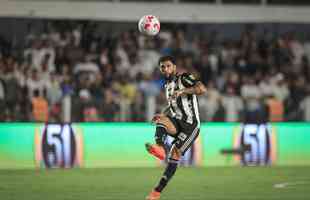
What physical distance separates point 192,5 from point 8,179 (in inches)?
379

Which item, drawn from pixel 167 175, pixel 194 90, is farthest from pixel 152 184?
pixel 194 90

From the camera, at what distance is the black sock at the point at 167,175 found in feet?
37.7

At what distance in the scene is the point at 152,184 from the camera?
1411 cm

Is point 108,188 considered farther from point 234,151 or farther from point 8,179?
point 234,151

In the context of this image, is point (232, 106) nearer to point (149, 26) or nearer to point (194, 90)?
point (149, 26)

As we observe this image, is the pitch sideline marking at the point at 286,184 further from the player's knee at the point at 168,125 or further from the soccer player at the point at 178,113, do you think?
the player's knee at the point at 168,125

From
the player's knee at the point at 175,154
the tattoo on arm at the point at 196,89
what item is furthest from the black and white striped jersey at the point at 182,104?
the player's knee at the point at 175,154

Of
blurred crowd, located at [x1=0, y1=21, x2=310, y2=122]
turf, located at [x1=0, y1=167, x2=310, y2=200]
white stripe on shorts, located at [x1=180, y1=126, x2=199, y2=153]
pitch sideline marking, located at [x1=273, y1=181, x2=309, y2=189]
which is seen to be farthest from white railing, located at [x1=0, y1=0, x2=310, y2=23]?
white stripe on shorts, located at [x1=180, y1=126, x2=199, y2=153]

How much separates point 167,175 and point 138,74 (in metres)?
9.72

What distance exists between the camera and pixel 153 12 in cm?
2239

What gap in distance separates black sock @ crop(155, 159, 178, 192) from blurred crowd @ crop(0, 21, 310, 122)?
7.19 metres

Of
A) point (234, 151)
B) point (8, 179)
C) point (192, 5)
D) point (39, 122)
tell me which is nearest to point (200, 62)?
point (192, 5)

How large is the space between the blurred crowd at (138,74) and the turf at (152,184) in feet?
9.04

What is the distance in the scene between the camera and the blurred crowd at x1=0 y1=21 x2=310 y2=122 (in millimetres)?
19172
